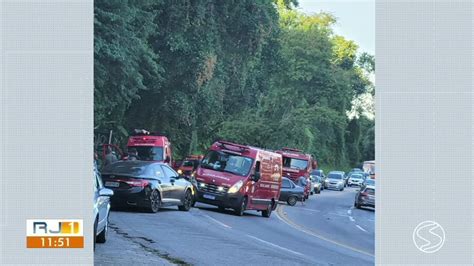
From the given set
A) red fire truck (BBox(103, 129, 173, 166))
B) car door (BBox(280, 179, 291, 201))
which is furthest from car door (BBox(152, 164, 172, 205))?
car door (BBox(280, 179, 291, 201))

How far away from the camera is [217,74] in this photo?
3666cm

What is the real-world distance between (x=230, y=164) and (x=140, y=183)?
593 cm

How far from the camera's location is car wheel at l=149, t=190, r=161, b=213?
19734 millimetres

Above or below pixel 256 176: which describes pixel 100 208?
above

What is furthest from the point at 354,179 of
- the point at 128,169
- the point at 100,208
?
the point at 100,208

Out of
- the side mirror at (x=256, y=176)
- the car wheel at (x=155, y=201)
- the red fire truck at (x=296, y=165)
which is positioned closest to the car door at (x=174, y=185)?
the car wheel at (x=155, y=201)

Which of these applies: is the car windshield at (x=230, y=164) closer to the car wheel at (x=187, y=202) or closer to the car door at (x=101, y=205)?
the car wheel at (x=187, y=202)

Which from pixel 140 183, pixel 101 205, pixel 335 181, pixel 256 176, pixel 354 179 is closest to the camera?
pixel 101 205
